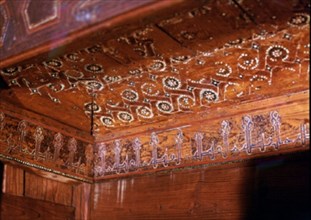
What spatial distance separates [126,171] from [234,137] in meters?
0.75

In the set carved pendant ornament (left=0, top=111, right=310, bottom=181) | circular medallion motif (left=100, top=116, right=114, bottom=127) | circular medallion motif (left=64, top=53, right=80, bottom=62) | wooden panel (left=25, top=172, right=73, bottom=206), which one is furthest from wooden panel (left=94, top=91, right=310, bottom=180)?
circular medallion motif (left=64, top=53, right=80, bottom=62)

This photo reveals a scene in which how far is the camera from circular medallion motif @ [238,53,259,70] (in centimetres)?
225

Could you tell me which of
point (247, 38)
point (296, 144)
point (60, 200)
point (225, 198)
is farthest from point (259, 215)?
point (60, 200)

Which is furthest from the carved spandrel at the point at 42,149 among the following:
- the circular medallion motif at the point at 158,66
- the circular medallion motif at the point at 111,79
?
the circular medallion motif at the point at 158,66

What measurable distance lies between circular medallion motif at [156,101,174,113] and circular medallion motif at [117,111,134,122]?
0.22 m

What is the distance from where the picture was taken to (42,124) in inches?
114

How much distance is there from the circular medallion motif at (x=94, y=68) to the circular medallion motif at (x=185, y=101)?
48 centimetres

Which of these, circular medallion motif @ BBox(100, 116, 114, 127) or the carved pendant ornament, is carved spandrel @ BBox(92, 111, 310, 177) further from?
circular medallion motif @ BBox(100, 116, 114, 127)

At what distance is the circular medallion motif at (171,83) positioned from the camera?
2504 millimetres

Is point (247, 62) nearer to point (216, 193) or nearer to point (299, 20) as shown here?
point (299, 20)

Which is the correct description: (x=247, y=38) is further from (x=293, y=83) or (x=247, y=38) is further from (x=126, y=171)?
(x=126, y=171)

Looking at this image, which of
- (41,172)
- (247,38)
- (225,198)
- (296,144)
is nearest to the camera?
(247,38)

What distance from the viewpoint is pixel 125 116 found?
2.94 m

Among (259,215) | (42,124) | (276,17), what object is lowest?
(259,215)
